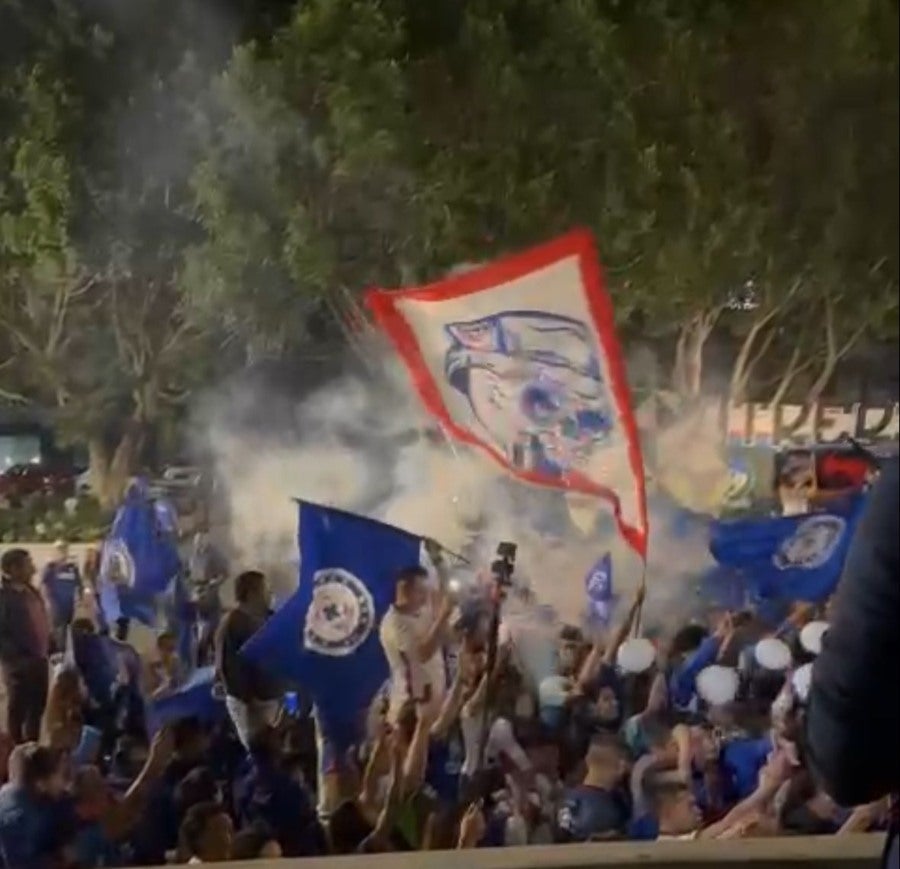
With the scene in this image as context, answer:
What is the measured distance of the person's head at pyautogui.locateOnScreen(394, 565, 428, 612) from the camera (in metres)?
1.29

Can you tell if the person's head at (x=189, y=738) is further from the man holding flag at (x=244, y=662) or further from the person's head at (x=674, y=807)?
the person's head at (x=674, y=807)

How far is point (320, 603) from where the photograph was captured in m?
1.28

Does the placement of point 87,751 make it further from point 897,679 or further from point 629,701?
point 897,679

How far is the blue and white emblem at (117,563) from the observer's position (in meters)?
1.23

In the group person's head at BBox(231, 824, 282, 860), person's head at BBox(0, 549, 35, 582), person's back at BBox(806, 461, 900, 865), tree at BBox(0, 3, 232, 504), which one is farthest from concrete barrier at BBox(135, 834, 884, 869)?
person's back at BBox(806, 461, 900, 865)

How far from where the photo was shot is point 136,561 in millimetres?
1240

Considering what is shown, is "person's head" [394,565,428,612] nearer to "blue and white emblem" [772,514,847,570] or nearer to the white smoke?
the white smoke

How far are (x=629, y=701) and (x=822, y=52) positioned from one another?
640 millimetres

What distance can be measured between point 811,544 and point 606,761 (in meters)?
A: 0.29

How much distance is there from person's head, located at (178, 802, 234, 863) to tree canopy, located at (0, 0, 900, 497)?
304 millimetres

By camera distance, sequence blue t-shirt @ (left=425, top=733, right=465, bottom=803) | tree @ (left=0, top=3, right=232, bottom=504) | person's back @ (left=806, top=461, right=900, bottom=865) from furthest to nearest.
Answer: blue t-shirt @ (left=425, top=733, right=465, bottom=803) < tree @ (left=0, top=3, right=232, bottom=504) < person's back @ (left=806, top=461, right=900, bottom=865)

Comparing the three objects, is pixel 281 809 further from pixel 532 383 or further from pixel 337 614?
pixel 532 383

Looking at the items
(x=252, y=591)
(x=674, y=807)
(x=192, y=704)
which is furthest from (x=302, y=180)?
(x=674, y=807)

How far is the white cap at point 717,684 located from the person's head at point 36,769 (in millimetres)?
594
